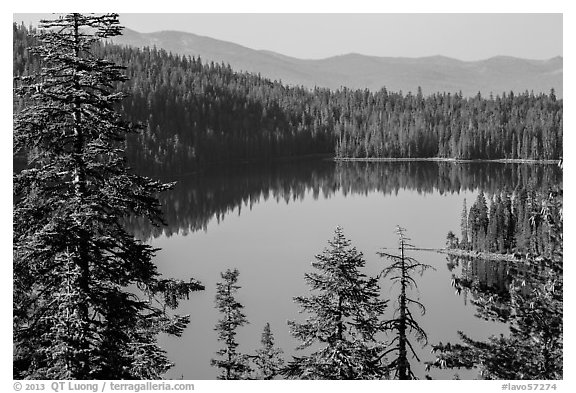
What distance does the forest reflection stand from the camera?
238 ft

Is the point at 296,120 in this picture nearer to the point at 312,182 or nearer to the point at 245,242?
the point at 312,182

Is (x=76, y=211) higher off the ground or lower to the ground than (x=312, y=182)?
higher

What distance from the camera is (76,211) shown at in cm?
996

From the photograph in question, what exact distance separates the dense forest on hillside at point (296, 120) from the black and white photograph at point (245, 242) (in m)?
0.83

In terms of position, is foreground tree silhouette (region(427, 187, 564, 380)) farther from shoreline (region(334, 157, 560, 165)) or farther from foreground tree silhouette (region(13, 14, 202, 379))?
shoreline (region(334, 157, 560, 165))

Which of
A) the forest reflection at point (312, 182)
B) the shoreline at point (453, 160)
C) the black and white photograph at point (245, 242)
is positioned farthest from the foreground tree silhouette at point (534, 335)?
the shoreline at point (453, 160)

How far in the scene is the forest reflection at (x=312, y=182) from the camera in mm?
72625

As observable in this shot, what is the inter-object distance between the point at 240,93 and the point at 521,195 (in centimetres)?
10177

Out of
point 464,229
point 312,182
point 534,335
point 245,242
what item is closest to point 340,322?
point 534,335

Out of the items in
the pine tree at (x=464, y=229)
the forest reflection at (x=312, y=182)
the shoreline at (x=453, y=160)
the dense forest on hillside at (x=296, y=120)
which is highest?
the dense forest on hillside at (x=296, y=120)

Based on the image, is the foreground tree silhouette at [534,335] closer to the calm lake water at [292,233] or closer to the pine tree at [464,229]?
the calm lake water at [292,233]

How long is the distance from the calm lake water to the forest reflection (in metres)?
0.28

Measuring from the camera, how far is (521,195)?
64.6m

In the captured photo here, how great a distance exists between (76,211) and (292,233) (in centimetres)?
4474
